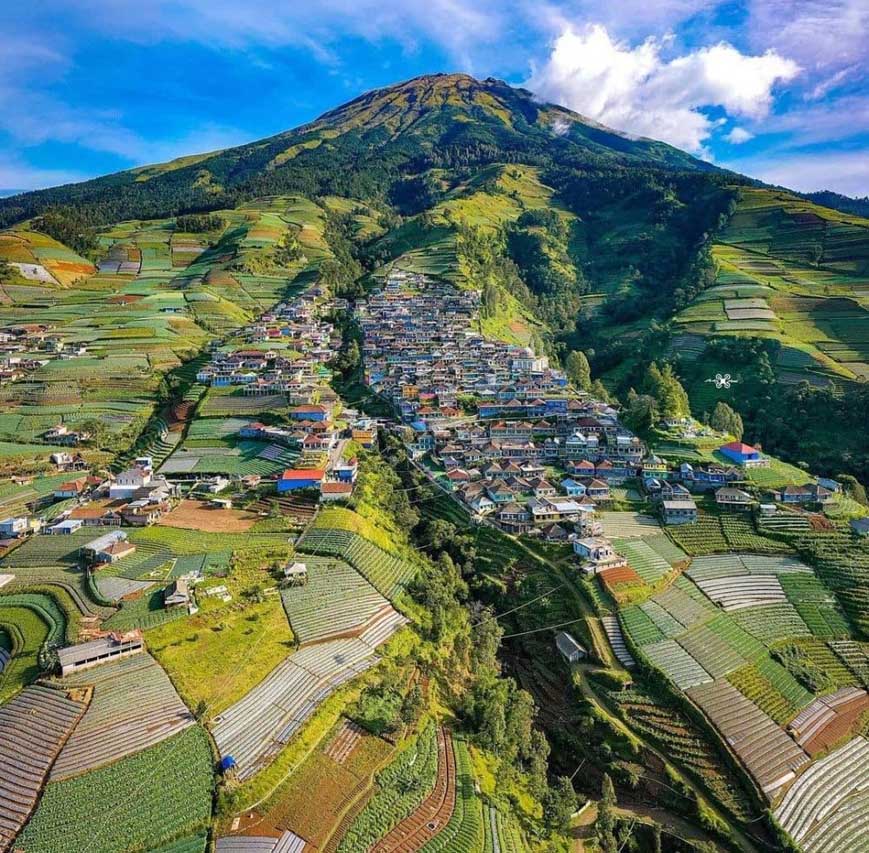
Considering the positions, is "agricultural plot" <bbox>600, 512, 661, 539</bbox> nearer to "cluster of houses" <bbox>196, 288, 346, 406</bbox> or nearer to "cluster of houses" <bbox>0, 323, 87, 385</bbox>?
"cluster of houses" <bbox>196, 288, 346, 406</bbox>

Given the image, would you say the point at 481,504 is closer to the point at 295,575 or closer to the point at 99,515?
the point at 295,575

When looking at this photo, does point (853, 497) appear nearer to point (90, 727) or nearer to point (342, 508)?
point (342, 508)

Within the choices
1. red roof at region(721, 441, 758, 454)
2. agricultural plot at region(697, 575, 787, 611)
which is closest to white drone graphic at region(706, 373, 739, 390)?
red roof at region(721, 441, 758, 454)

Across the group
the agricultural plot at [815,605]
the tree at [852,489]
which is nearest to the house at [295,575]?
the agricultural plot at [815,605]

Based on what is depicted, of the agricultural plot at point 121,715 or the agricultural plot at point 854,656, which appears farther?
the agricultural plot at point 854,656

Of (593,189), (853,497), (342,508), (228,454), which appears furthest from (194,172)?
(853,497)

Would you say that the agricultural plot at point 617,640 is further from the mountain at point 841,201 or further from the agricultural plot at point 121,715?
the mountain at point 841,201

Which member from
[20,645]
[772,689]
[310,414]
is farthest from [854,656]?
[20,645]

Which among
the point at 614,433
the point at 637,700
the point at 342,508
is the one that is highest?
the point at 614,433
